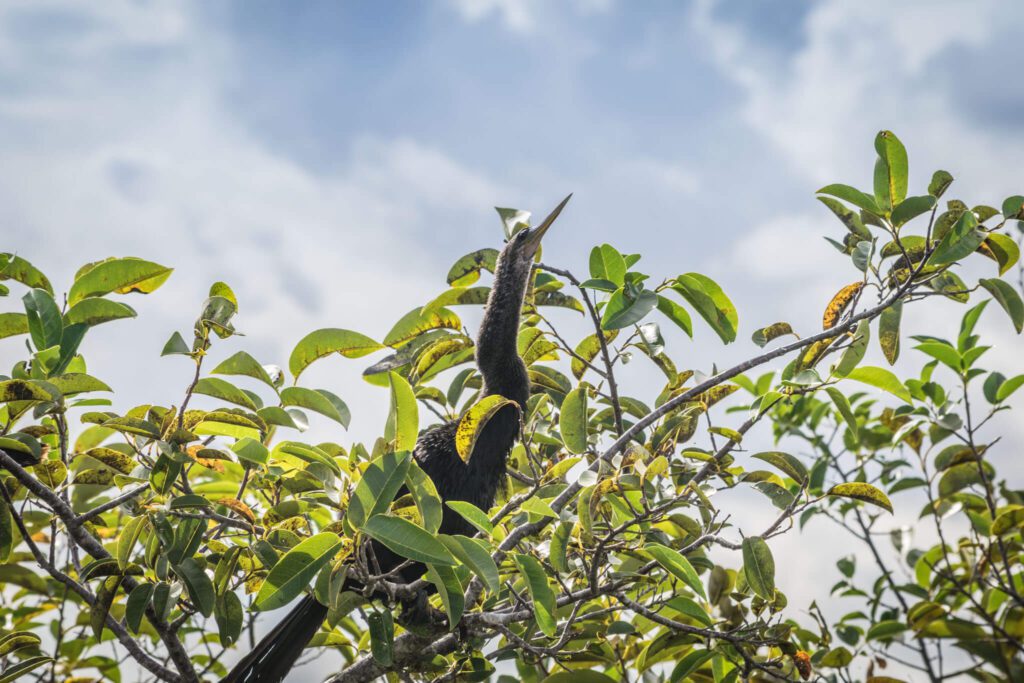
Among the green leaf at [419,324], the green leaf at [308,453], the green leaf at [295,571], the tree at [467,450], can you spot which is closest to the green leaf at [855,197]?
the tree at [467,450]

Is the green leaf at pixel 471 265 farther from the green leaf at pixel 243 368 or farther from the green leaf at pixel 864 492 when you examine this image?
the green leaf at pixel 864 492

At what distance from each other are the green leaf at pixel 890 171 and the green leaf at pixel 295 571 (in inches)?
73.5

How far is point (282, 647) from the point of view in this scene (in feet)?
9.04

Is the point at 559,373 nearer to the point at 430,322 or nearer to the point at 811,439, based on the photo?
A: the point at 430,322

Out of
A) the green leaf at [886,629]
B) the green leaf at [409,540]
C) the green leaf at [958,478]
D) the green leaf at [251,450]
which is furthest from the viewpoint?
the green leaf at [958,478]

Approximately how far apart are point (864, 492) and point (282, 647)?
6.20 feet

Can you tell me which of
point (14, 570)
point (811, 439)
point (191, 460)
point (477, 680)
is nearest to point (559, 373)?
point (477, 680)

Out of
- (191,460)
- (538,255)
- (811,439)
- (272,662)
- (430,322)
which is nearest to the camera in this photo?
(191,460)

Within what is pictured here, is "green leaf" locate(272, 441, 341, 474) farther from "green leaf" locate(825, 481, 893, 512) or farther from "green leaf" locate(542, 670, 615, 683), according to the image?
"green leaf" locate(825, 481, 893, 512)

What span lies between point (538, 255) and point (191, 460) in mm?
1516

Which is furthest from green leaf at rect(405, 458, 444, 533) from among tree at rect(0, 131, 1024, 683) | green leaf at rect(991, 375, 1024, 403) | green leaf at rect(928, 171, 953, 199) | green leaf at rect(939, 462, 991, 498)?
green leaf at rect(939, 462, 991, 498)

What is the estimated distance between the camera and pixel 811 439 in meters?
4.45

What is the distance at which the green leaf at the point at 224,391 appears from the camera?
2.50 meters

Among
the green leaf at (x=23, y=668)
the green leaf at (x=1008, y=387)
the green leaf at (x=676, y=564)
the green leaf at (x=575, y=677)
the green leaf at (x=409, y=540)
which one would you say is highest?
the green leaf at (x=1008, y=387)
